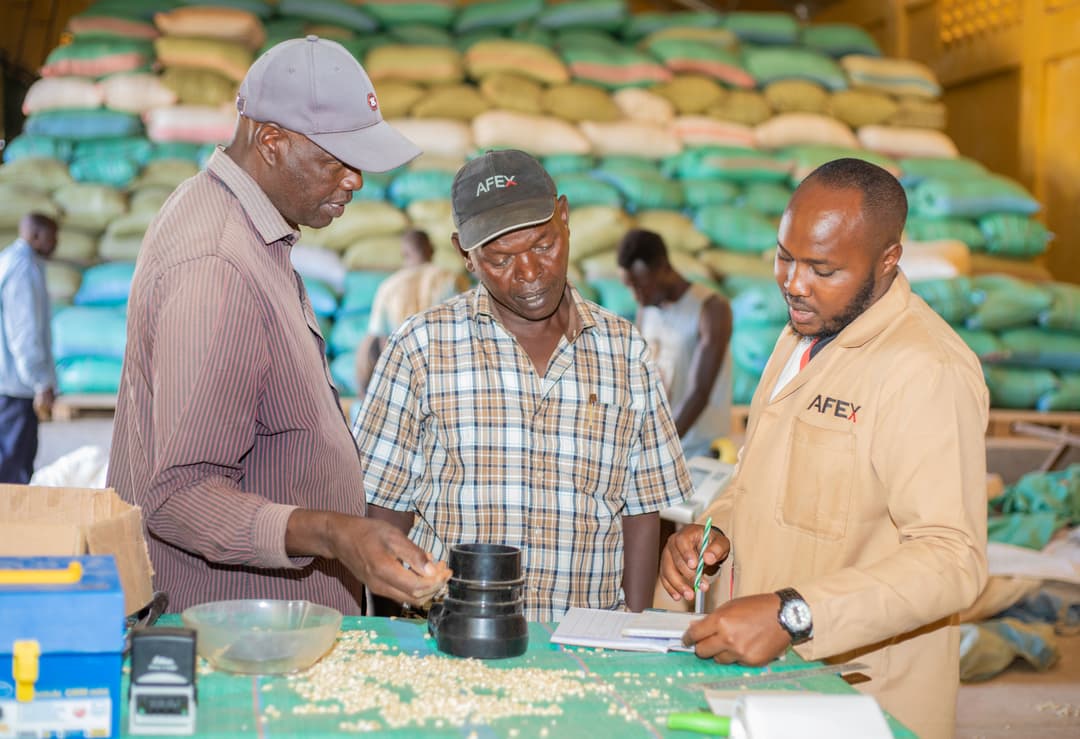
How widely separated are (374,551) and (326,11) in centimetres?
565

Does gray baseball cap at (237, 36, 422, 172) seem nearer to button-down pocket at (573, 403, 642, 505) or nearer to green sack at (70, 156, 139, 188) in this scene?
button-down pocket at (573, 403, 642, 505)

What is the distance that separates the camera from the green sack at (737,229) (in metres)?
6.27

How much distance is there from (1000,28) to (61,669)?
7690mm

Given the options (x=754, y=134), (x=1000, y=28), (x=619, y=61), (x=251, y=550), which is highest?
(x=1000, y=28)

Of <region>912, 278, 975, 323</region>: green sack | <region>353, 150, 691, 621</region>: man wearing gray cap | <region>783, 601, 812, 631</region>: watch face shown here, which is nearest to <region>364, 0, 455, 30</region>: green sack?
<region>912, 278, 975, 323</region>: green sack

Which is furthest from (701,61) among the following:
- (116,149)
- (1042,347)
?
(116,149)

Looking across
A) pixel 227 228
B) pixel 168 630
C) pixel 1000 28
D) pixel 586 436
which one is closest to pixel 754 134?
pixel 1000 28

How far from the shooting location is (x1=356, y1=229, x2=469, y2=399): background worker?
524cm

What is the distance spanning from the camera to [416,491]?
2193mm

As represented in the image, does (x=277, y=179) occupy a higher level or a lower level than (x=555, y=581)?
higher

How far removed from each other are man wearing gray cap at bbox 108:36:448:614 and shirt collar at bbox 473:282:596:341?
33 centimetres

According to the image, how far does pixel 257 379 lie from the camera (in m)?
1.67

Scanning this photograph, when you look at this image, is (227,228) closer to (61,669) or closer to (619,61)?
(61,669)

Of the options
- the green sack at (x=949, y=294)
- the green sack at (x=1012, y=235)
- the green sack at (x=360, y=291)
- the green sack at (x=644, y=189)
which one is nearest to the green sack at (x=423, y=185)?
the green sack at (x=360, y=291)
